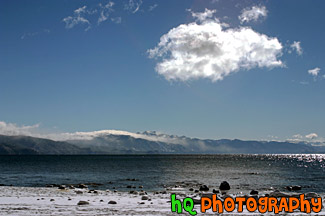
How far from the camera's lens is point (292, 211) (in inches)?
929

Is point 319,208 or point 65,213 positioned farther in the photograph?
point 319,208

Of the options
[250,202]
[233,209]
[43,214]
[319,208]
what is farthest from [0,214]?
[319,208]

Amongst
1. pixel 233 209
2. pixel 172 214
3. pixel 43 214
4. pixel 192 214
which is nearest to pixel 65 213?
pixel 43 214

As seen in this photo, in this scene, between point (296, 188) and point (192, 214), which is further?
point (296, 188)

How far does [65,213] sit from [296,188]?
154ft

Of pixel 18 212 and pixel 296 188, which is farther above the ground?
pixel 18 212

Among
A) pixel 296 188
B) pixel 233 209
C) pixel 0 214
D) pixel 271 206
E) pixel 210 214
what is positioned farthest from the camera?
pixel 296 188

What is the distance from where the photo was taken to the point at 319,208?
1009 inches

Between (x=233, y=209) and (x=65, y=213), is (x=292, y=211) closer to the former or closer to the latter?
(x=233, y=209)

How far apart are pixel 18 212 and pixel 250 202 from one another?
20.2m

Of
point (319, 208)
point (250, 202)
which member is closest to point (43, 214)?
point (250, 202)

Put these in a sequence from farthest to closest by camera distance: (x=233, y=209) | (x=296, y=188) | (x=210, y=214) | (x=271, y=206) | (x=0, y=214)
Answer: (x=296, y=188) → (x=271, y=206) → (x=233, y=209) → (x=210, y=214) → (x=0, y=214)

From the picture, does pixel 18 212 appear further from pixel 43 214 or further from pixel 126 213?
pixel 126 213

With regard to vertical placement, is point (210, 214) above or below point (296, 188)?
above
